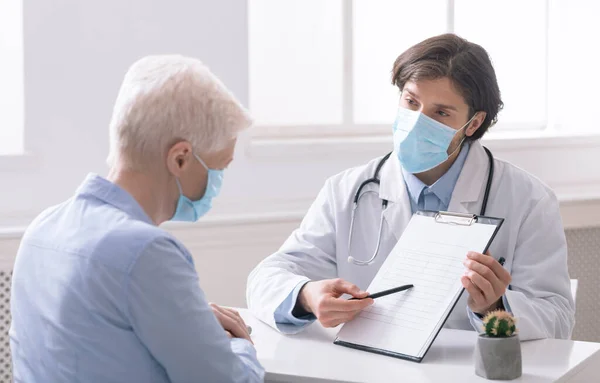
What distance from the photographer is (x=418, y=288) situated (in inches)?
75.3

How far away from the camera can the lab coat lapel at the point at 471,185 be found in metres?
2.25

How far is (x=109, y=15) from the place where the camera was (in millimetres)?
3090

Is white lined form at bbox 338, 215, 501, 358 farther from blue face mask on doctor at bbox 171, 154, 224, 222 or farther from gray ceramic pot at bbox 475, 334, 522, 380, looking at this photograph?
blue face mask on doctor at bbox 171, 154, 224, 222

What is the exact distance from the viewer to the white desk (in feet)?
5.63

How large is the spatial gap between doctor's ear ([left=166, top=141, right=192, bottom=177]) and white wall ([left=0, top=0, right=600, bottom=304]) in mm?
1664

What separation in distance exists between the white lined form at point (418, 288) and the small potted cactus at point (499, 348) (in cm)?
15

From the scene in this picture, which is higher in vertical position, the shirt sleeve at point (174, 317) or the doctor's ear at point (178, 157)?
the doctor's ear at point (178, 157)

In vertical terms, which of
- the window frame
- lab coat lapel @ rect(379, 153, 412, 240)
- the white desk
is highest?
the window frame

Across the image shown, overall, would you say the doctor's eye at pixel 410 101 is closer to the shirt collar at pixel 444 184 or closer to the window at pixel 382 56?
the shirt collar at pixel 444 184

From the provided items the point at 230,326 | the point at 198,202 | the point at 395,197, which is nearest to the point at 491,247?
the point at 395,197

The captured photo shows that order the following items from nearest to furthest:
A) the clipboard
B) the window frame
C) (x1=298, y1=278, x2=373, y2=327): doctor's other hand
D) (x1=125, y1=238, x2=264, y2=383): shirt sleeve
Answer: (x1=125, y1=238, x2=264, y2=383): shirt sleeve
the clipboard
(x1=298, y1=278, x2=373, y2=327): doctor's other hand
the window frame

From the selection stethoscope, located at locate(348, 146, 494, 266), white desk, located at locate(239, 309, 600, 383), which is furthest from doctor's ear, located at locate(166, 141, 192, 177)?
stethoscope, located at locate(348, 146, 494, 266)

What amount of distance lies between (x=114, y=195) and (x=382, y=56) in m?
2.46

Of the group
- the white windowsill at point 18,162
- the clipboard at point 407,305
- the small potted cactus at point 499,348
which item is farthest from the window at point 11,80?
the small potted cactus at point 499,348
